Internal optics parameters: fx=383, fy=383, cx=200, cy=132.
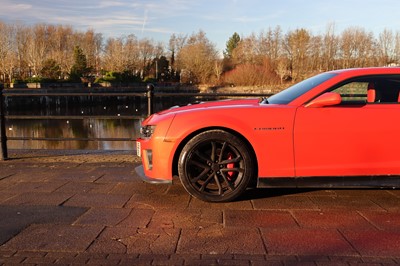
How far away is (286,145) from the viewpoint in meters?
4.06

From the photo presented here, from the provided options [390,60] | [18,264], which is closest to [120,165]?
[18,264]

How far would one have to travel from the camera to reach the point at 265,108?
416 centimetres

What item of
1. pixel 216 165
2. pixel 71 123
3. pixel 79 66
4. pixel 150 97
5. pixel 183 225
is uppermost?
pixel 79 66

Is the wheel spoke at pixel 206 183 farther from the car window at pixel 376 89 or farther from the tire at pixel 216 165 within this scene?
the car window at pixel 376 89

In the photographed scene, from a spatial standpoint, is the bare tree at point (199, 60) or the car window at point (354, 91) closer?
the car window at point (354, 91)

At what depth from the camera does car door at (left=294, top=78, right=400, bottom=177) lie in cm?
402

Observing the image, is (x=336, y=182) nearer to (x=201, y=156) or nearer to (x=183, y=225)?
(x=201, y=156)

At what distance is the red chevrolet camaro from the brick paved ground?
28cm

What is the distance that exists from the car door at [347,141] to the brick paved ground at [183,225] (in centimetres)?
40

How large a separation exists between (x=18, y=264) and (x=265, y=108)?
2.74 metres

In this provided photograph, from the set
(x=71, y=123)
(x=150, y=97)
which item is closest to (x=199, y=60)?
(x=71, y=123)

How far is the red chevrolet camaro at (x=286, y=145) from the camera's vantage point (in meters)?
4.03

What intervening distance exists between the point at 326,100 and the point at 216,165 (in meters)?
1.35

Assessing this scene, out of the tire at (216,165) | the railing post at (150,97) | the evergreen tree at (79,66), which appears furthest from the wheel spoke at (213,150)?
the evergreen tree at (79,66)
